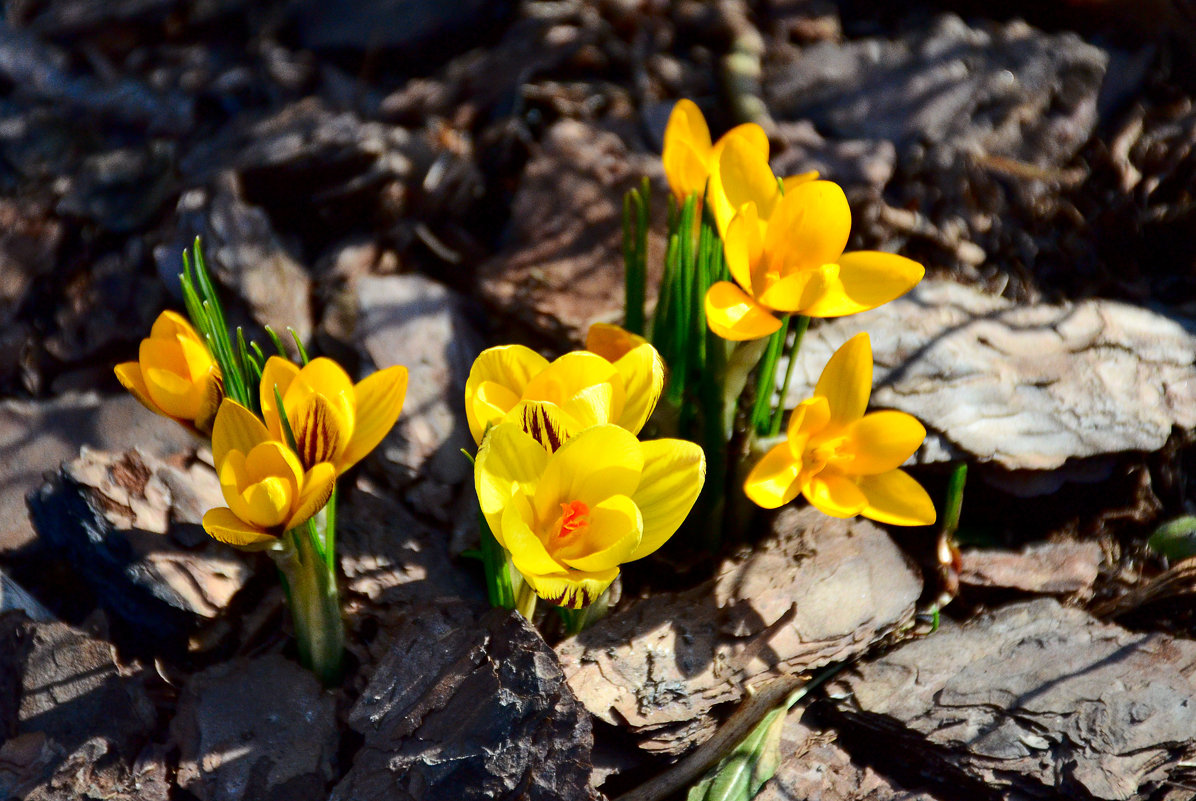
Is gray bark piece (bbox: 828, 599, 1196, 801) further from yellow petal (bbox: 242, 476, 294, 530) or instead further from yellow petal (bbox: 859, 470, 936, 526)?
yellow petal (bbox: 242, 476, 294, 530)

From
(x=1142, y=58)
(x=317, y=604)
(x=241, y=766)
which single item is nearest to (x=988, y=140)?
(x=1142, y=58)

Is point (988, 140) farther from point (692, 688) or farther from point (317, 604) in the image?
point (317, 604)

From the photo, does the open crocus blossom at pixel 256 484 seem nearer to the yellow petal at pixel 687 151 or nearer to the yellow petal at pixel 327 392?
the yellow petal at pixel 327 392

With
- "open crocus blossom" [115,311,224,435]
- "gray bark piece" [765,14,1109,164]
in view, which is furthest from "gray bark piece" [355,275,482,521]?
"gray bark piece" [765,14,1109,164]

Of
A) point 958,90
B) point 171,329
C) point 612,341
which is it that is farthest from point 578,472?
point 958,90

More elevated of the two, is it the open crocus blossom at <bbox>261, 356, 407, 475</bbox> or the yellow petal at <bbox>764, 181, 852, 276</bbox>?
the yellow petal at <bbox>764, 181, 852, 276</bbox>

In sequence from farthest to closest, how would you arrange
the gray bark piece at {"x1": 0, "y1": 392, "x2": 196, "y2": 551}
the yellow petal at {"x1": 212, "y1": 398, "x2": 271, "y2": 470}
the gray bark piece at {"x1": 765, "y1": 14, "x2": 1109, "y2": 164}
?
1. the gray bark piece at {"x1": 765, "y1": 14, "x2": 1109, "y2": 164}
2. the gray bark piece at {"x1": 0, "y1": 392, "x2": 196, "y2": 551}
3. the yellow petal at {"x1": 212, "y1": 398, "x2": 271, "y2": 470}

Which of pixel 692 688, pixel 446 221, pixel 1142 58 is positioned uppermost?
pixel 1142 58

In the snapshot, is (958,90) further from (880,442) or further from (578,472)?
(578,472)
